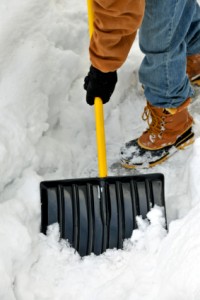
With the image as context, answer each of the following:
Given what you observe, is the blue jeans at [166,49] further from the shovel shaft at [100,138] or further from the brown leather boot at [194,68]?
the brown leather boot at [194,68]

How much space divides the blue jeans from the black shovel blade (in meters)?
0.39

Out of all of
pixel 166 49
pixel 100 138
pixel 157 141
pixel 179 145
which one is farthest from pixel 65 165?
pixel 166 49

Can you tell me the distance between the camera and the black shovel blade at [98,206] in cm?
171

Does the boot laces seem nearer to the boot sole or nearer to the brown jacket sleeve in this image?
the boot sole

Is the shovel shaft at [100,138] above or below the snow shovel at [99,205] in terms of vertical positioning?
above

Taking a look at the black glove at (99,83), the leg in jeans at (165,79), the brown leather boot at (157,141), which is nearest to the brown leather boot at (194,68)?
the leg in jeans at (165,79)

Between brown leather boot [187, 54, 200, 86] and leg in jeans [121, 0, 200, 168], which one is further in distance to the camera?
brown leather boot [187, 54, 200, 86]

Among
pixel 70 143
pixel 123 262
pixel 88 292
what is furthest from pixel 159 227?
pixel 70 143

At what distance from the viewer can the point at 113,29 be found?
1.41 m

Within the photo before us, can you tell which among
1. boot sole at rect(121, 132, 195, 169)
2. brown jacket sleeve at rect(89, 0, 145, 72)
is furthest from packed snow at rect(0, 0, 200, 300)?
brown jacket sleeve at rect(89, 0, 145, 72)

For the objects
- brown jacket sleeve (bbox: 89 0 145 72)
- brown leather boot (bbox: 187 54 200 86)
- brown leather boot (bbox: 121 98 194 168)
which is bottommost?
brown leather boot (bbox: 121 98 194 168)

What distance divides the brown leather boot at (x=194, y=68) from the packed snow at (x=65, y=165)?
10 cm

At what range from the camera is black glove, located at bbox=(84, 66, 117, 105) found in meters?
1.70

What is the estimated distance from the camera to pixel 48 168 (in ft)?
6.47
